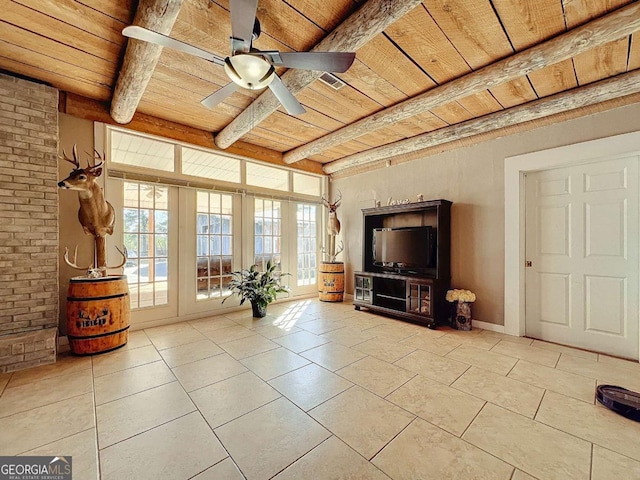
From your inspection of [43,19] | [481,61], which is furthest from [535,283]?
[43,19]

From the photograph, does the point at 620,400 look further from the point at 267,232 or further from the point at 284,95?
the point at 267,232

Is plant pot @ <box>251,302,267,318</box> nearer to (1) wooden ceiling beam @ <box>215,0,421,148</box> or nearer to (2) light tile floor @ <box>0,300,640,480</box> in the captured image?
(2) light tile floor @ <box>0,300,640,480</box>

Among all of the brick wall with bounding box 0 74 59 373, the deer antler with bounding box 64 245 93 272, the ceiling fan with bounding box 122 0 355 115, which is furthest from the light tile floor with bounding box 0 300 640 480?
the ceiling fan with bounding box 122 0 355 115

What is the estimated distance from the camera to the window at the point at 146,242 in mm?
3482

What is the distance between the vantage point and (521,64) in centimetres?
221

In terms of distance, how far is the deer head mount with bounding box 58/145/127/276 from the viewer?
2.71m

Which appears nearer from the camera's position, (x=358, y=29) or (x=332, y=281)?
(x=358, y=29)

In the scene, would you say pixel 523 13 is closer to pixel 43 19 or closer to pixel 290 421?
pixel 290 421

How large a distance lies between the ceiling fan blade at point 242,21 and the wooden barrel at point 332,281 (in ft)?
12.6

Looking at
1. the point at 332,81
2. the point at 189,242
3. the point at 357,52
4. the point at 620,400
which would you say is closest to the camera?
the point at 620,400

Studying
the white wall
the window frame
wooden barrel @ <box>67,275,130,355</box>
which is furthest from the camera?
the window frame

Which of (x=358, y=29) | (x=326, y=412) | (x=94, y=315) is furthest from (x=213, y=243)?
(x=358, y=29)

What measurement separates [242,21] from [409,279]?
3395 millimetres

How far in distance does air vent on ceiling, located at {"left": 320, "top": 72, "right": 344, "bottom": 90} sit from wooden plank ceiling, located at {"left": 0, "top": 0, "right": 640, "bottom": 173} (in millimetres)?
60
